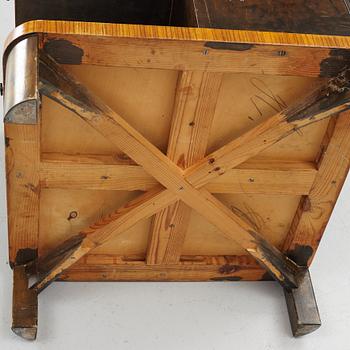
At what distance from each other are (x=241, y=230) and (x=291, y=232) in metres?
0.21

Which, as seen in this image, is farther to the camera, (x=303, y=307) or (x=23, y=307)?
(x=303, y=307)

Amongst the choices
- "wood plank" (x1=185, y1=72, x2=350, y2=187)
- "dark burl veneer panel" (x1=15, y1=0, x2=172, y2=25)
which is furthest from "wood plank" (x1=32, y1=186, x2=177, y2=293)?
"dark burl veneer panel" (x1=15, y1=0, x2=172, y2=25)

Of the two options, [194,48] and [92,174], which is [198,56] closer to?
[194,48]

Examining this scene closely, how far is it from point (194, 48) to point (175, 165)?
17.0 inches

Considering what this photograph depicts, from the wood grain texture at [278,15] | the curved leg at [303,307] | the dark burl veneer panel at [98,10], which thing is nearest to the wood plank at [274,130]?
the wood grain texture at [278,15]

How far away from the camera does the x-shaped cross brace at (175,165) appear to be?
2598 millimetres

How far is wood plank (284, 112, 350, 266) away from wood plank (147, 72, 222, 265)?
0.38m

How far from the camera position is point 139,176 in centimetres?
288

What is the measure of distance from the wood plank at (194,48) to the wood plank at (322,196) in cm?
25

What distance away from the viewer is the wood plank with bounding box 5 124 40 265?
2.68 m

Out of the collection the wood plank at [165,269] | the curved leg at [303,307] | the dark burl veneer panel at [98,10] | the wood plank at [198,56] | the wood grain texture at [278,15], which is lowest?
the curved leg at [303,307]

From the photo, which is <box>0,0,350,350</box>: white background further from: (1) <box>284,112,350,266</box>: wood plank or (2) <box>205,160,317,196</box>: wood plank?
(2) <box>205,160,317,196</box>: wood plank

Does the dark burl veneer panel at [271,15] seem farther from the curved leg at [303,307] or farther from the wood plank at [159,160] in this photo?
the curved leg at [303,307]

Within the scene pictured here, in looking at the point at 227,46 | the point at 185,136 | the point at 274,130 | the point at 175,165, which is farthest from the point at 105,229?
the point at 227,46
